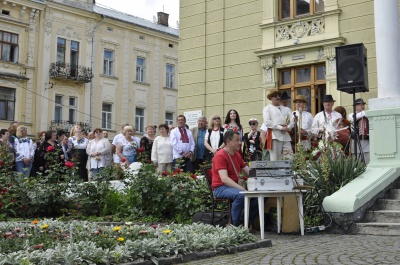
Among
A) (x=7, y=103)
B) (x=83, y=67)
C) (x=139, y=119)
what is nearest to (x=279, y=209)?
(x=7, y=103)

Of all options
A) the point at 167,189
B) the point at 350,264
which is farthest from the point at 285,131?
the point at 350,264

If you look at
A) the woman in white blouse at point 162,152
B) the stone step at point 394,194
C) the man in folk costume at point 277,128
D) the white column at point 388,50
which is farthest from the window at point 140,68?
the stone step at point 394,194

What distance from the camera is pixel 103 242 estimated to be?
21.5ft

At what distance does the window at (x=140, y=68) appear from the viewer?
143ft

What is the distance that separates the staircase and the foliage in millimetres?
641

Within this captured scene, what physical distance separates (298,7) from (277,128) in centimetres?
820

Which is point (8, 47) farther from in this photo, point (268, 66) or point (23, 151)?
point (23, 151)

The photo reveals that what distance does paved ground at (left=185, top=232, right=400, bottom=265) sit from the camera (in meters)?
6.36

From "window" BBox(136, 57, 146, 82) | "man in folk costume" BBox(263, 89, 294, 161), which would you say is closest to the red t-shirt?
"man in folk costume" BBox(263, 89, 294, 161)

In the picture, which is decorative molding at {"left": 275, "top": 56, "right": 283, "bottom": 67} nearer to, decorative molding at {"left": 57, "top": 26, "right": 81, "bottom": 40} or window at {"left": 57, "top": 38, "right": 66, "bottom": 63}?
window at {"left": 57, "top": 38, "right": 66, "bottom": 63}

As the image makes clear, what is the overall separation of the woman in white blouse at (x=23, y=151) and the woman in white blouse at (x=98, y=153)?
54.8 inches

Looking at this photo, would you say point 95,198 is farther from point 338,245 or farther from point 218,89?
point 218,89

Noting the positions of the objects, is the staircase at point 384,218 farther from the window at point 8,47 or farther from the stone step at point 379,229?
the window at point 8,47

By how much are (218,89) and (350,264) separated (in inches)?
573
